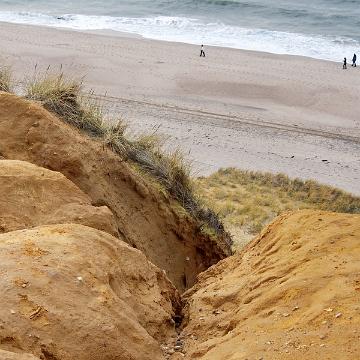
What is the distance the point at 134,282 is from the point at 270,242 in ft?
7.03

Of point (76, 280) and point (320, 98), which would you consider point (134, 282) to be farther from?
point (320, 98)

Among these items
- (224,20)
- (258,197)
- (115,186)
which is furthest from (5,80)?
(224,20)

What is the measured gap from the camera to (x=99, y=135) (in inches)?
475

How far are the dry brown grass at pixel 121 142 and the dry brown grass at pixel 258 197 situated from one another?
437 centimetres

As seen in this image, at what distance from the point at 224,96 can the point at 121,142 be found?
794 inches

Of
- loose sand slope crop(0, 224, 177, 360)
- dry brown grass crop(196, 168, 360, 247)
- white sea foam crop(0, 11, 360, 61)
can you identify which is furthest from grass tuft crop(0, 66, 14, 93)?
white sea foam crop(0, 11, 360, 61)

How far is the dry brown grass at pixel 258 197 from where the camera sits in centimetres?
1820

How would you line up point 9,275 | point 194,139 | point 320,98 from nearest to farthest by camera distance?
point 9,275, point 194,139, point 320,98

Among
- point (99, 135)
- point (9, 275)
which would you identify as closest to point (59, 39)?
point (99, 135)

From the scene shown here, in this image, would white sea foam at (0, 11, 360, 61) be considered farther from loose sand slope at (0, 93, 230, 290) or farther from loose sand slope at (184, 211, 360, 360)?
loose sand slope at (184, 211, 360, 360)

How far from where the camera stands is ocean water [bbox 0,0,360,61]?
42875mm

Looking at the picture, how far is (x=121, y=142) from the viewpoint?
1246 cm

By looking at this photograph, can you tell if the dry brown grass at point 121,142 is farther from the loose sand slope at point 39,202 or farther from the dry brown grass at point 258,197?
the dry brown grass at point 258,197

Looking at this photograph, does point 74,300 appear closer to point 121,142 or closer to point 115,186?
point 115,186
